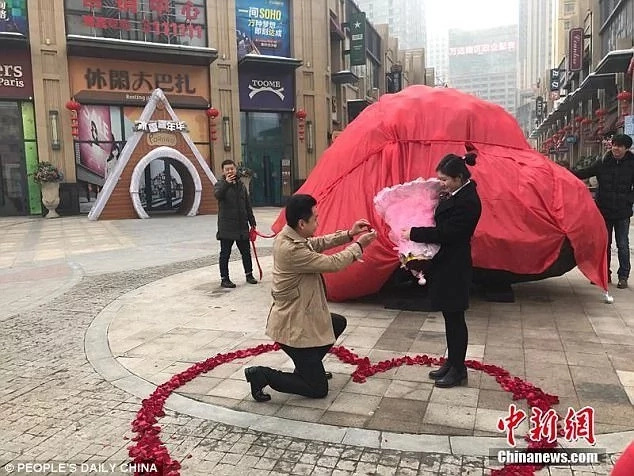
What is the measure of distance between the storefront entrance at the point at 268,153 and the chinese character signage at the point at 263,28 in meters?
2.93

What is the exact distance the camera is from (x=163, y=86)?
25.0 metres

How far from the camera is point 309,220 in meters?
3.92

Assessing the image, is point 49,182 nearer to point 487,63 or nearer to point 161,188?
point 161,188

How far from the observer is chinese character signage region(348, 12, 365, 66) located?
32.2m

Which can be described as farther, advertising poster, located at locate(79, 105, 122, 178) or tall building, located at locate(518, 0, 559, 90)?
tall building, located at locate(518, 0, 559, 90)

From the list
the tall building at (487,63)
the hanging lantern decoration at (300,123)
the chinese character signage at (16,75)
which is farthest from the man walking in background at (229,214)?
the tall building at (487,63)

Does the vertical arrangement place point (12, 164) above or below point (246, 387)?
above

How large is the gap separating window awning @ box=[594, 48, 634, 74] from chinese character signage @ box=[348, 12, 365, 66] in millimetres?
12405

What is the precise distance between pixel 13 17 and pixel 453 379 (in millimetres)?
23566

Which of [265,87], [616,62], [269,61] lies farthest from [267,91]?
[616,62]

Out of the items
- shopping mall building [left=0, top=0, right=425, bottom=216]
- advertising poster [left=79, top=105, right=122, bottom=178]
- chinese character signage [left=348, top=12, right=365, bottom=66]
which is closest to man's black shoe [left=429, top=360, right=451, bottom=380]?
shopping mall building [left=0, top=0, right=425, bottom=216]

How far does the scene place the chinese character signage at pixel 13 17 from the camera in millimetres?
21750

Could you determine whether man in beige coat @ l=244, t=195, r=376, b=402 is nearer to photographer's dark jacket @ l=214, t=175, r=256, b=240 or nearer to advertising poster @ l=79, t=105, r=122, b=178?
photographer's dark jacket @ l=214, t=175, r=256, b=240

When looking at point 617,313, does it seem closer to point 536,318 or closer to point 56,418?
point 536,318
